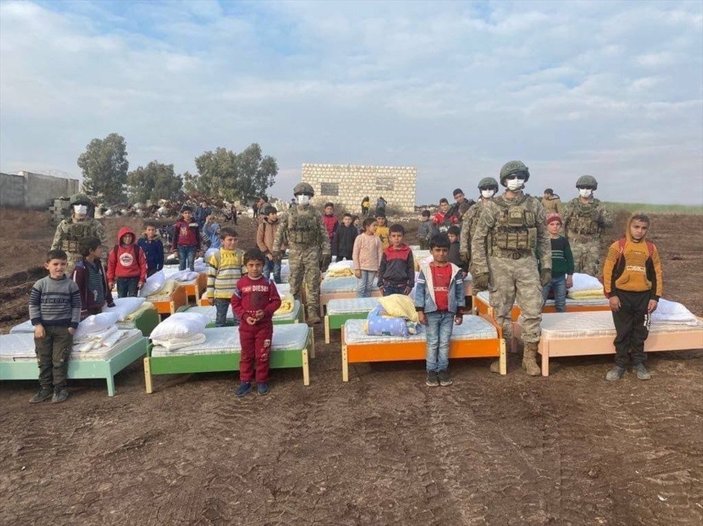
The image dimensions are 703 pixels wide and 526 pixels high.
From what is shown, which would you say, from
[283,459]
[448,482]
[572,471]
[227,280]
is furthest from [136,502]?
[227,280]

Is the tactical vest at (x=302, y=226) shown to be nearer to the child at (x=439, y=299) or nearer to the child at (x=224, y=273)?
the child at (x=224, y=273)

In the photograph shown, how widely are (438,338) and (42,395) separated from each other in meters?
4.35

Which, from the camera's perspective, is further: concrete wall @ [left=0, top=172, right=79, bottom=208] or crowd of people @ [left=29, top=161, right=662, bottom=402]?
concrete wall @ [left=0, top=172, right=79, bottom=208]

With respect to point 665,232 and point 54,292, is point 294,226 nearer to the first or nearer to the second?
point 54,292

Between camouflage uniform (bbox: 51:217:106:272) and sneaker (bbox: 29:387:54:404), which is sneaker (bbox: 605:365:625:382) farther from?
camouflage uniform (bbox: 51:217:106:272)

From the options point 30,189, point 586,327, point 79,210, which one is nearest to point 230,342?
point 79,210

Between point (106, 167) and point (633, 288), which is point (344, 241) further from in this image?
point (106, 167)

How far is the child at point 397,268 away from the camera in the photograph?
6938 millimetres

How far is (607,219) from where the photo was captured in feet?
25.8

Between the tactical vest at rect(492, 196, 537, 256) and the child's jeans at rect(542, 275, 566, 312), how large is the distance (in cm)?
167

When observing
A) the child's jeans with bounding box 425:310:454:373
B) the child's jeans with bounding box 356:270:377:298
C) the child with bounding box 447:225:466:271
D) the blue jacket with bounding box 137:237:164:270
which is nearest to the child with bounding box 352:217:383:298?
the child's jeans with bounding box 356:270:377:298

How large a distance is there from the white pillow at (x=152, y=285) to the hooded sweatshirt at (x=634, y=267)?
6.94 meters

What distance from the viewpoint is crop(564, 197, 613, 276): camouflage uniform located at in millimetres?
7891

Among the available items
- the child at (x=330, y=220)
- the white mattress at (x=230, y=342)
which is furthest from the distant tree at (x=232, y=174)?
the white mattress at (x=230, y=342)
